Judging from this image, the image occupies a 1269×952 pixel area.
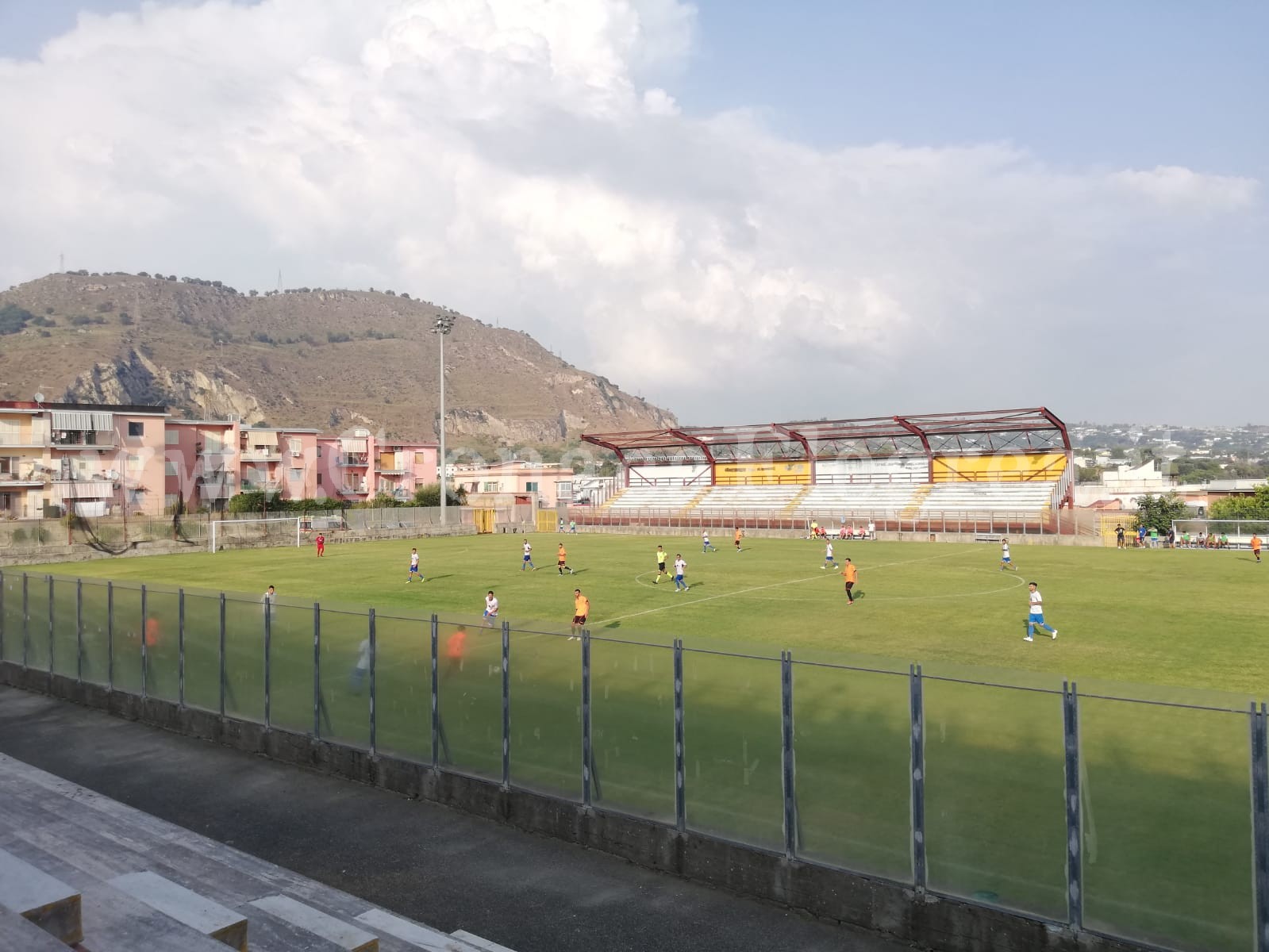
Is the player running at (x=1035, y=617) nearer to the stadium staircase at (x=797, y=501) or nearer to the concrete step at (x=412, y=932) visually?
the concrete step at (x=412, y=932)

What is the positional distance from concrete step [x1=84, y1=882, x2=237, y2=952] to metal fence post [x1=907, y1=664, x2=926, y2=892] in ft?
18.3

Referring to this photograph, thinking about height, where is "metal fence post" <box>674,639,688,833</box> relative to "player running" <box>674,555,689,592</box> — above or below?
above

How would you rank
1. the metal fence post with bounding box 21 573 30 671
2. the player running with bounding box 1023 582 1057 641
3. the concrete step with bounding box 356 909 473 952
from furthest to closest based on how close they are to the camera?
the player running with bounding box 1023 582 1057 641
the metal fence post with bounding box 21 573 30 671
the concrete step with bounding box 356 909 473 952

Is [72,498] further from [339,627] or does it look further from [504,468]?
[339,627]

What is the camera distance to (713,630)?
24344 millimetres

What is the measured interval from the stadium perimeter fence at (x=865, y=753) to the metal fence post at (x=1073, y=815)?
0.04 ft

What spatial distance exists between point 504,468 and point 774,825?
364 feet

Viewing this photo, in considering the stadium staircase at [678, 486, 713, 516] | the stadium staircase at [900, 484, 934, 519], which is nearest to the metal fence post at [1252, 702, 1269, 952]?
the stadium staircase at [900, 484, 934, 519]

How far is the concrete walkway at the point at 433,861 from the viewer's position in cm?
786

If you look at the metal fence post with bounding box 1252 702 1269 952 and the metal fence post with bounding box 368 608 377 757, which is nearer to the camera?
the metal fence post with bounding box 1252 702 1269 952

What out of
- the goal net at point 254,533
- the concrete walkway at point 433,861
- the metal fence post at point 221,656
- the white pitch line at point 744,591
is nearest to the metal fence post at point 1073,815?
the concrete walkway at point 433,861

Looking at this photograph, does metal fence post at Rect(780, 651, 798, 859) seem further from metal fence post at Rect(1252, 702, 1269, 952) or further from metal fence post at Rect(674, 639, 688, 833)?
metal fence post at Rect(1252, 702, 1269, 952)

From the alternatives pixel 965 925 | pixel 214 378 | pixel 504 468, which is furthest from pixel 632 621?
pixel 214 378

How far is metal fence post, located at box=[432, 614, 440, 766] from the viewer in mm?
11203
